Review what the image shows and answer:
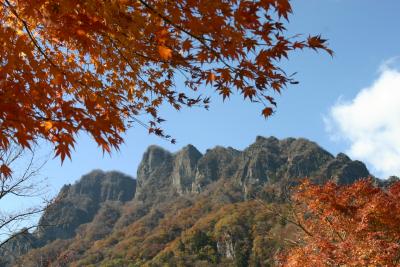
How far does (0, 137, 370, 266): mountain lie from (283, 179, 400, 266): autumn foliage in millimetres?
8575

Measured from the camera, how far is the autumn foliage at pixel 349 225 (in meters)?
12.5

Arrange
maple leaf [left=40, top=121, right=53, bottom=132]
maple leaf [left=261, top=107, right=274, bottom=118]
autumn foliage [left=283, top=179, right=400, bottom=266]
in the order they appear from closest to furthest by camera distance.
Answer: maple leaf [left=40, top=121, right=53, bottom=132]
maple leaf [left=261, top=107, right=274, bottom=118]
autumn foliage [left=283, top=179, right=400, bottom=266]

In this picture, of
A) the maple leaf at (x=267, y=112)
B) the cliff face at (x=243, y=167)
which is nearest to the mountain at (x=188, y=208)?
the cliff face at (x=243, y=167)

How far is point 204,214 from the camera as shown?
4053 inches

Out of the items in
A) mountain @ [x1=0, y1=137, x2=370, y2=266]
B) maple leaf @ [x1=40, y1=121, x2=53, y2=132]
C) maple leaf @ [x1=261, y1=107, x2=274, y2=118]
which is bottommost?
maple leaf @ [x1=40, y1=121, x2=53, y2=132]

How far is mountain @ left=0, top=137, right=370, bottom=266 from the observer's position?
238ft

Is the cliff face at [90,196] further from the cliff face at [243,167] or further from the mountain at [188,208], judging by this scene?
the cliff face at [243,167]

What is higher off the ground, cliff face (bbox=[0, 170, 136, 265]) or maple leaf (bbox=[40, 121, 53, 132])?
cliff face (bbox=[0, 170, 136, 265])

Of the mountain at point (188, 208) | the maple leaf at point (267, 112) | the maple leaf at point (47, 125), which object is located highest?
the mountain at point (188, 208)

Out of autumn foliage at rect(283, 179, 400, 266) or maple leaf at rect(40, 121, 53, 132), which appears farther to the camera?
autumn foliage at rect(283, 179, 400, 266)

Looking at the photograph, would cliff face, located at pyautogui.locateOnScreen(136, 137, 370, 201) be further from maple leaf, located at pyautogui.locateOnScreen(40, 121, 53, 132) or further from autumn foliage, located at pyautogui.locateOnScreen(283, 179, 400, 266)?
maple leaf, located at pyautogui.locateOnScreen(40, 121, 53, 132)

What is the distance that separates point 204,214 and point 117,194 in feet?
301

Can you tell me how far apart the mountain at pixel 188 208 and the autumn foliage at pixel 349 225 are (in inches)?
338

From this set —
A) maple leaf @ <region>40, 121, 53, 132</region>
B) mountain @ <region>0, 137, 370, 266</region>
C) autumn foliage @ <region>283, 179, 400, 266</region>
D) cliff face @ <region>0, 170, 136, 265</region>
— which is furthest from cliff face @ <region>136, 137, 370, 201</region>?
maple leaf @ <region>40, 121, 53, 132</region>
